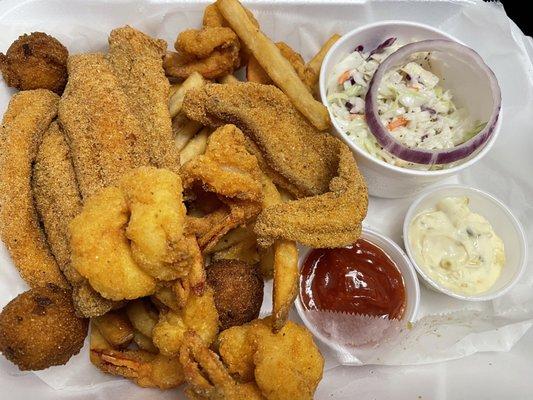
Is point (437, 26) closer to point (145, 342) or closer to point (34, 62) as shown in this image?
point (34, 62)

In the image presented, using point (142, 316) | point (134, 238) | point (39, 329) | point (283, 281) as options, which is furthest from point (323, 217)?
point (39, 329)

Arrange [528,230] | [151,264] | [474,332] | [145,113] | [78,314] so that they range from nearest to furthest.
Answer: [151,264] → [78,314] → [145,113] → [474,332] → [528,230]

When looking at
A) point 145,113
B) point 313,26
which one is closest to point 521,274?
point 313,26

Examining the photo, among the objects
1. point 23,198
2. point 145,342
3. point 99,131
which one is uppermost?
point 99,131

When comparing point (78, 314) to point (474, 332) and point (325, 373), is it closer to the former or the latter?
point (325, 373)

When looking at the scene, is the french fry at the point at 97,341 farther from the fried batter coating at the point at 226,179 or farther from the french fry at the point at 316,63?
the french fry at the point at 316,63

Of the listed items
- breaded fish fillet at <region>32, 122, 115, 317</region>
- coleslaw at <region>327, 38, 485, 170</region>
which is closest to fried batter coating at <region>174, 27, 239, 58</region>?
coleslaw at <region>327, 38, 485, 170</region>

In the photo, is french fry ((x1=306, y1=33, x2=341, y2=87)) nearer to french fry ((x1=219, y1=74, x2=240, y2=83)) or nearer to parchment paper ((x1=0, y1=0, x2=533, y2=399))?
parchment paper ((x1=0, y1=0, x2=533, y2=399))
